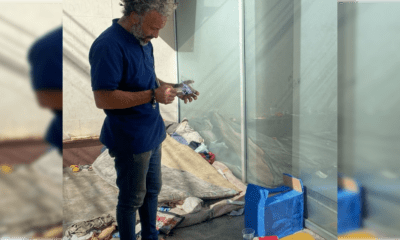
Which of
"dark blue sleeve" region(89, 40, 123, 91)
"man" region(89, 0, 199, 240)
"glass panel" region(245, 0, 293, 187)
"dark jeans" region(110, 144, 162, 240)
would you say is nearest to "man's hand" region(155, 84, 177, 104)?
"man" region(89, 0, 199, 240)

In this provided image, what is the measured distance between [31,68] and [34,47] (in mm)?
58

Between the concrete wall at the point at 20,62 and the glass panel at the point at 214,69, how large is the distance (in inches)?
109

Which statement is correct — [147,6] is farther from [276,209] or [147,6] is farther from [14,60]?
[276,209]

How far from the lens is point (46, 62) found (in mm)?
962

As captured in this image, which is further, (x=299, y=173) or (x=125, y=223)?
(x=299, y=173)

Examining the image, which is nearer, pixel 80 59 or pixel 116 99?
pixel 116 99

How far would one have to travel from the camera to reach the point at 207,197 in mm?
3205

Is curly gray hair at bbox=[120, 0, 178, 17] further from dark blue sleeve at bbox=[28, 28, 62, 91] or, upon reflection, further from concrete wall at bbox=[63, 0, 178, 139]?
concrete wall at bbox=[63, 0, 178, 139]

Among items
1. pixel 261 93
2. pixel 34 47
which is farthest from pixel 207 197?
pixel 34 47

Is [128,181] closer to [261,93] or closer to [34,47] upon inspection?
[34,47]

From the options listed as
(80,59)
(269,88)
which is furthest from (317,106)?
(80,59)

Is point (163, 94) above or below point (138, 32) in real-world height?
below

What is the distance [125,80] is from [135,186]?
572 mm

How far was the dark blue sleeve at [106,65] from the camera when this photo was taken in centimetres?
166
